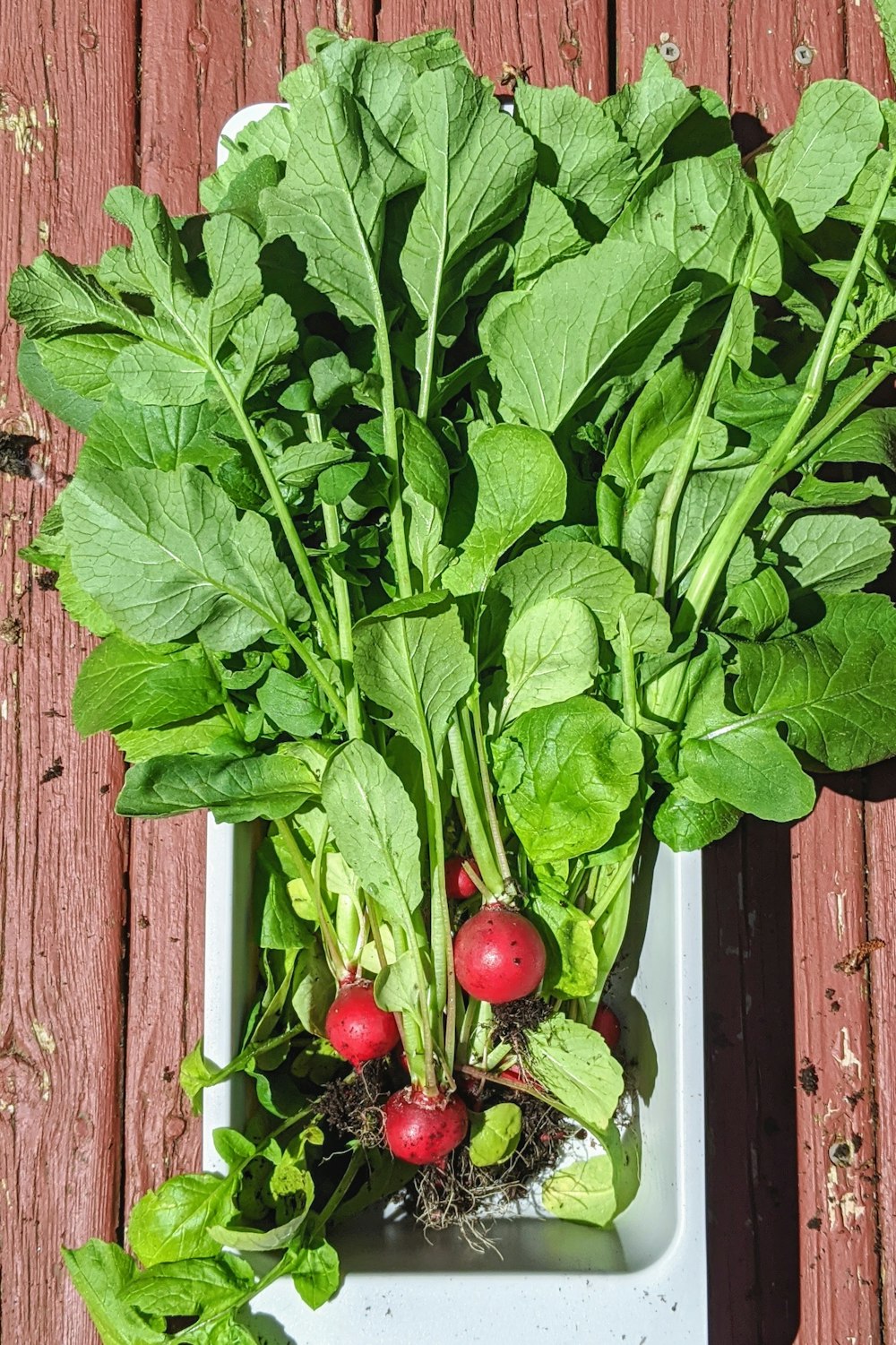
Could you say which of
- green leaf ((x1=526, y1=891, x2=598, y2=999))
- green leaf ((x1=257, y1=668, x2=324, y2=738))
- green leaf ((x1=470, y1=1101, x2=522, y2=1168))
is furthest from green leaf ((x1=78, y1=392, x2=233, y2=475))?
green leaf ((x1=470, y1=1101, x2=522, y2=1168))

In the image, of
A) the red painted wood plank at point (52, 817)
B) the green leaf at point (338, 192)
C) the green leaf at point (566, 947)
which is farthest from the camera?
the red painted wood plank at point (52, 817)

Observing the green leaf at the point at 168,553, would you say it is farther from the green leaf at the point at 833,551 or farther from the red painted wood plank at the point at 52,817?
the green leaf at the point at 833,551

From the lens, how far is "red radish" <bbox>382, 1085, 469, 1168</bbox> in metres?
0.61

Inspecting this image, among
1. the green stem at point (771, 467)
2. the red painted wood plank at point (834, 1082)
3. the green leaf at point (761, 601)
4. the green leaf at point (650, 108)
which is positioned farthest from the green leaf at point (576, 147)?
the red painted wood plank at point (834, 1082)

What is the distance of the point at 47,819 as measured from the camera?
770 mm

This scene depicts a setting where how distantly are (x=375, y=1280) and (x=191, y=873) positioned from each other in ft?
1.03

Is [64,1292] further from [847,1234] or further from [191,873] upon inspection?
[847,1234]

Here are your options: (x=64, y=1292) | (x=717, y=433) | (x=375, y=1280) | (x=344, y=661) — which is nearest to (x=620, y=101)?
(x=717, y=433)

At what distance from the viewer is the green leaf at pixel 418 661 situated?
56cm

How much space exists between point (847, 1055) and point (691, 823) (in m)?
0.31

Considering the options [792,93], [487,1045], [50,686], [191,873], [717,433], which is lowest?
[487,1045]

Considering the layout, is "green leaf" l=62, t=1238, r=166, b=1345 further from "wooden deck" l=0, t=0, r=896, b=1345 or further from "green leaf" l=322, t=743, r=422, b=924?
"green leaf" l=322, t=743, r=422, b=924

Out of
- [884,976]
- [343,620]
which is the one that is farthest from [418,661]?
[884,976]

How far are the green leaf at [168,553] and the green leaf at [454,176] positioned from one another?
0.52ft
